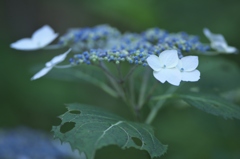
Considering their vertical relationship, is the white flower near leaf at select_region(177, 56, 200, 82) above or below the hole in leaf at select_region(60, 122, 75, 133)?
above

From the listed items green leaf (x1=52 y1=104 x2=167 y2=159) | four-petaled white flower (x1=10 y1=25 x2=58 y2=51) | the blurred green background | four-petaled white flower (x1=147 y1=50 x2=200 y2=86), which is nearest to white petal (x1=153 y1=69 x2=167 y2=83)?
four-petaled white flower (x1=147 y1=50 x2=200 y2=86)

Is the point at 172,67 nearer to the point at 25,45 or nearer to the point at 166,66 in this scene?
the point at 166,66

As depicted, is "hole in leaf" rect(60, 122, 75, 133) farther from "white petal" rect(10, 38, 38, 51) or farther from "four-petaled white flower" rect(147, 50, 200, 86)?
"four-petaled white flower" rect(147, 50, 200, 86)

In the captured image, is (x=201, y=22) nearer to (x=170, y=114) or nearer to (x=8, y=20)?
(x=170, y=114)

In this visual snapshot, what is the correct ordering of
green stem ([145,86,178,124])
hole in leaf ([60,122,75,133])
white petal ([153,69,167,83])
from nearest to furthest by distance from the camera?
white petal ([153,69,167,83]), green stem ([145,86,178,124]), hole in leaf ([60,122,75,133])

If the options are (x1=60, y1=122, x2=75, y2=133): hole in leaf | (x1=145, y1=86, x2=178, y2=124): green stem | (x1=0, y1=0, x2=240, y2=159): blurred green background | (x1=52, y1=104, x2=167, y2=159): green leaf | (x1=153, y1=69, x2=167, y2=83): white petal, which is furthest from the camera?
(x1=60, y1=122, x2=75, y2=133): hole in leaf

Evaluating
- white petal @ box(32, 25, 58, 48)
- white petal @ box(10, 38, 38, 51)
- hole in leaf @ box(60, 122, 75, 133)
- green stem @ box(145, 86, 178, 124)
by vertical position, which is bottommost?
hole in leaf @ box(60, 122, 75, 133)
